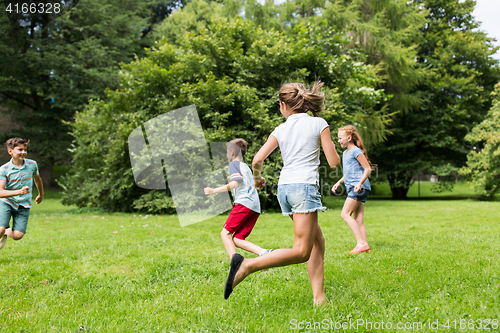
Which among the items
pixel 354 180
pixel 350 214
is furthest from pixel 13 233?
pixel 354 180

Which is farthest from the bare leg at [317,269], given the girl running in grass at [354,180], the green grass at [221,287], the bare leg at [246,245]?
the girl running in grass at [354,180]

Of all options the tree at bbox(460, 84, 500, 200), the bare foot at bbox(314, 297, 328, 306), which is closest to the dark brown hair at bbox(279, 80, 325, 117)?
the bare foot at bbox(314, 297, 328, 306)

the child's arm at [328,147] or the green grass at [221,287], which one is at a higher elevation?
the child's arm at [328,147]

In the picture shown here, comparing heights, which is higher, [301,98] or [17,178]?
[301,98]

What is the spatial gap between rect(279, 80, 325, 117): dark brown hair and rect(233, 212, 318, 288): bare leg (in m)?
0.90

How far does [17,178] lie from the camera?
5.11 metres

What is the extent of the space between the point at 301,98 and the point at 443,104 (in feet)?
79.1

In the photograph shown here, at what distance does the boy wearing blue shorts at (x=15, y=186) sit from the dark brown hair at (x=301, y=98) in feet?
13.0

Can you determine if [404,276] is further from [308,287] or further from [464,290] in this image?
[308,287]

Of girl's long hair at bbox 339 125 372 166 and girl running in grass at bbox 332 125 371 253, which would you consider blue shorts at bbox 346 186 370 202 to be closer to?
girl running in grass at bbox 332 125 371 253

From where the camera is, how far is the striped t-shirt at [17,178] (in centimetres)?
505

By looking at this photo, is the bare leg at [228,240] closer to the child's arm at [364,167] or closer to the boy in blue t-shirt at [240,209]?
the boy in blue t-shirt at [240,209]

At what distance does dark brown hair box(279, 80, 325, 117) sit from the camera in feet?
9.86

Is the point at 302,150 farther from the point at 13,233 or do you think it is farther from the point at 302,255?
the point at 13,233
